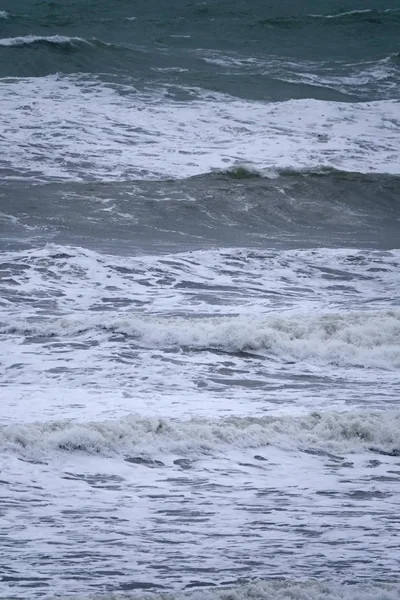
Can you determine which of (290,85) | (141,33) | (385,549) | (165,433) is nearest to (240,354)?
(165,433)

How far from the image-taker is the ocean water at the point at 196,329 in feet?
15.9

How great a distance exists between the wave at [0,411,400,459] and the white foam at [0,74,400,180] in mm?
8358

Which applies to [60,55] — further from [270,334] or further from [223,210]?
[270,334]

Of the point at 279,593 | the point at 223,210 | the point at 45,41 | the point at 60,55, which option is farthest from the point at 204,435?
the point at 45,41

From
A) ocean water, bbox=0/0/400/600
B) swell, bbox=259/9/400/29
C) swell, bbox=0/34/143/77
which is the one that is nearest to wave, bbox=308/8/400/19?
swell, bbox=259/9/400/29

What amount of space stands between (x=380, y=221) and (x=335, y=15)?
14728 mm

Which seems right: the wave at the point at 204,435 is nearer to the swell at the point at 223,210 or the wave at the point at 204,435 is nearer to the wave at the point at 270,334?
the wave at the point at 270,334

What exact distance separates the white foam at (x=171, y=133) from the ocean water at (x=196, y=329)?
58 millimetres

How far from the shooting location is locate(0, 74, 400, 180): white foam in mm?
14703

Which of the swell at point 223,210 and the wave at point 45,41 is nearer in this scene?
the swell at point 223,210

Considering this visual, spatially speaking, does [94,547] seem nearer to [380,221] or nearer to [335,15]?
[380,221]

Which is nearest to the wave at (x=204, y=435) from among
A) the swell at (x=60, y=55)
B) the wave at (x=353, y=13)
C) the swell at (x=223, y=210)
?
the swell at (x=223, y=210)

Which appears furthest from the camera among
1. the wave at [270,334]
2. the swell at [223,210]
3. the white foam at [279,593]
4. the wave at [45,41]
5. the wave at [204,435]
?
the wave at [45,41]

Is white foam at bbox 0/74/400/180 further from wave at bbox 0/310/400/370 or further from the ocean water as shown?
wave at bbox 0/310/400/370
